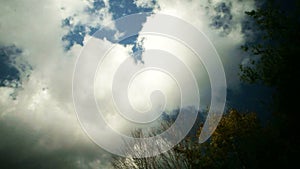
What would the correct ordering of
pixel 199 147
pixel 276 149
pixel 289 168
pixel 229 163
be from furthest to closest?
pixel 199 147 → pixel 229 163 → pixel 276 149 → pixel 289 168

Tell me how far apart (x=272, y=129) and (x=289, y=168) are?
2.05 metres

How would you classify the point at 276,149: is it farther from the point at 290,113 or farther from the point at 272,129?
the point at 290,113

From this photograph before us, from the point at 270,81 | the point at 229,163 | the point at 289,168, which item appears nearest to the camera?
the point at 289,168

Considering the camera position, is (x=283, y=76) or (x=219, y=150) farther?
(x=219, y=150)

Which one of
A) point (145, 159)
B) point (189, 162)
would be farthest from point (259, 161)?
point (145, 159)

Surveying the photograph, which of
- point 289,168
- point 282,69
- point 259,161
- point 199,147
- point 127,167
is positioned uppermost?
point 127,167

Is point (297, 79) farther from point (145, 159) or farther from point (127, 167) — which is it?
point (127, 167)

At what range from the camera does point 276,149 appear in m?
12.1

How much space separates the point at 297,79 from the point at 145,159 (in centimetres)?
1744

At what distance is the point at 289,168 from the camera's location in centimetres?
1112

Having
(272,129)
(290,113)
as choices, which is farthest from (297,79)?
(272,129)

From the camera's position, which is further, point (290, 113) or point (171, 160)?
point (171, 160)

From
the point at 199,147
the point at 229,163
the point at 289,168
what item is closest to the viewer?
the point at 289,168

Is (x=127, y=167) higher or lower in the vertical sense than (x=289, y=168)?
higher
